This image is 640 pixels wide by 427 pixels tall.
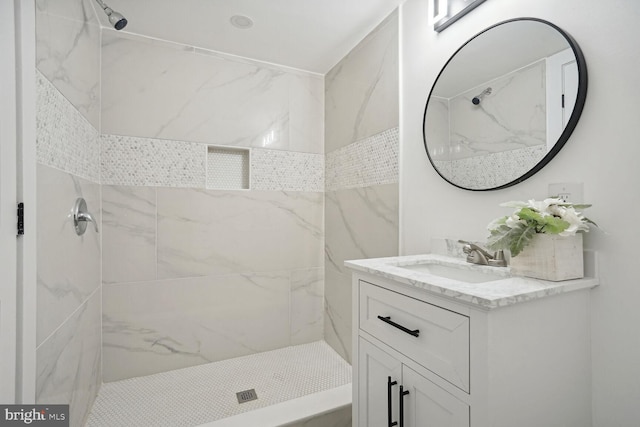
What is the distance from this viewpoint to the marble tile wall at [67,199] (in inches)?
39.3

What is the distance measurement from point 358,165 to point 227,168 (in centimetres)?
93

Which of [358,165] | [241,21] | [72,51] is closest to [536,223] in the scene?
[358,165]

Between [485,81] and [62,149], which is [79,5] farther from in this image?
[485,81]

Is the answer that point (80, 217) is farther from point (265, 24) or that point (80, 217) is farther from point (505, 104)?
point (505, 104)

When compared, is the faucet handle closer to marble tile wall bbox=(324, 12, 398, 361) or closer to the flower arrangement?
the flower arrangement

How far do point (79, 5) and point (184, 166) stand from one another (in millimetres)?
898

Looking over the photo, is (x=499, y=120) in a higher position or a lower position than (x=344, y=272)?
higher

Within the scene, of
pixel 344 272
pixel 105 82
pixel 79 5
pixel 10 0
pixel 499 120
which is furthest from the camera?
pixel 344 272

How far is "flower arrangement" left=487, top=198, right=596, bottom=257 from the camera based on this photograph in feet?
2.63

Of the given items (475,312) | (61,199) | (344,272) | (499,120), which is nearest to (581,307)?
(475,312)

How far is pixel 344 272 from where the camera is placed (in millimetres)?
2064

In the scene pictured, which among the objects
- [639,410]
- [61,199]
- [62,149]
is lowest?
[639,410]

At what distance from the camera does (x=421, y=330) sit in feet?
2.84

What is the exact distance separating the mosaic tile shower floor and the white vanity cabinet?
34.8 inches
